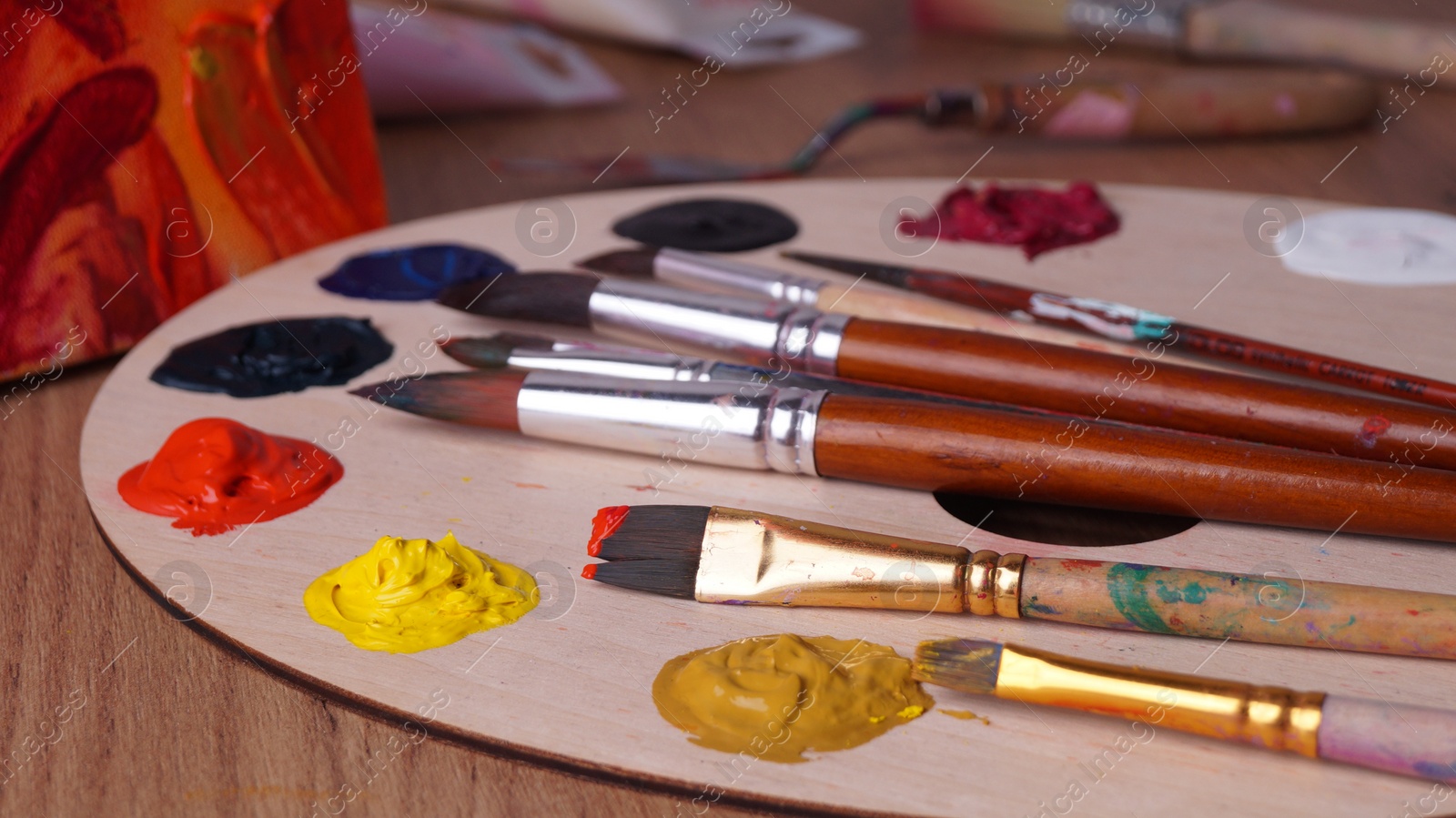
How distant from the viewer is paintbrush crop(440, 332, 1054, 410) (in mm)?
690

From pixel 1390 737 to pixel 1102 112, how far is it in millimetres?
910

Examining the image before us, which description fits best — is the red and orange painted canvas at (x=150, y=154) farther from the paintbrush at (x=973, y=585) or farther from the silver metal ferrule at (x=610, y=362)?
the paintbrush at (x=973, y=585)

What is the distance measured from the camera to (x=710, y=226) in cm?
98

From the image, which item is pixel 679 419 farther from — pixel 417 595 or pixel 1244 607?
pixel 1244 607

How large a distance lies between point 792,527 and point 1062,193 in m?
0.52

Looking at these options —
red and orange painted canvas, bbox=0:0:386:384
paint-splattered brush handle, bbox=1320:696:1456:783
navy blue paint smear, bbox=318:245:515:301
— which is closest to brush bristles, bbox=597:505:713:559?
paint-splattered brush handle, bbox=1320:696:1456:783

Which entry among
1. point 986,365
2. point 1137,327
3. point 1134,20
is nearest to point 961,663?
point 986,365

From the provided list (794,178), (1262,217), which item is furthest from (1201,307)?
(794,178)

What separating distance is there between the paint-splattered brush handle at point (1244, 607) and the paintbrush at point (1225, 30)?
1129 millimetres

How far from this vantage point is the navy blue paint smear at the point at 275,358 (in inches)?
30.9

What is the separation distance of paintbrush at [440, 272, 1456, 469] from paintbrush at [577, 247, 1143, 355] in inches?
0.9

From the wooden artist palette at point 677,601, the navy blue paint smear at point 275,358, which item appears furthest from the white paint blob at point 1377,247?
the navy blue paint smear at point 275,358

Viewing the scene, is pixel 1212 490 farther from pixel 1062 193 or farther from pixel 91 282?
pixel 91 282

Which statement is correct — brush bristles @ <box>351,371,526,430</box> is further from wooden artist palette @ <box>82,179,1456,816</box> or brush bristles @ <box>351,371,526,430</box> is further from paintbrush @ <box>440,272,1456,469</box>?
paintbrush @ <box>440,272,1456,469</box>
